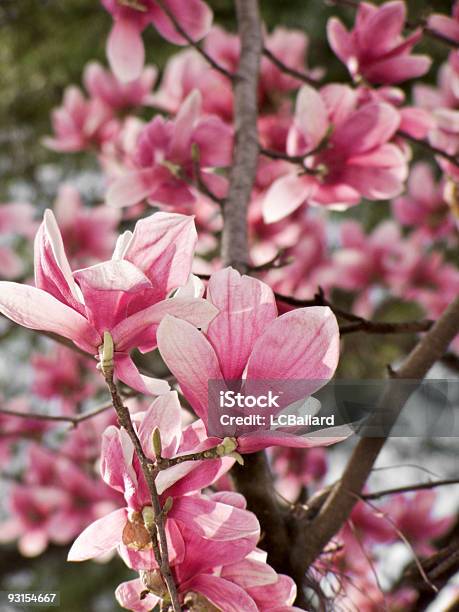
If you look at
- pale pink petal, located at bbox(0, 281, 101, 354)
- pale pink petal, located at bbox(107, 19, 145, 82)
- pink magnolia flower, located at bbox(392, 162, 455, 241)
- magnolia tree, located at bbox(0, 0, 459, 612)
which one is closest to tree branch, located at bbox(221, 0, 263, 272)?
magnolia tree, located at bbox(0, 0, 459, 612)

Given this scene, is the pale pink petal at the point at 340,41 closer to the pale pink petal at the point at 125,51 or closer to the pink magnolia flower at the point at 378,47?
the pink magnolia flower at the point at 378,47

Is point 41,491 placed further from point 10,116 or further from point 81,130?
Result: point 10,116

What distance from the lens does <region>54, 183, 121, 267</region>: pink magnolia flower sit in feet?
4.41

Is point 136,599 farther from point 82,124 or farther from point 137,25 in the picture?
point 82,124

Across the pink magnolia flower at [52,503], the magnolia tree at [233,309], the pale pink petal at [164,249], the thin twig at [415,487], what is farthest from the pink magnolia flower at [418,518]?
the pale pink petal at [164,249]

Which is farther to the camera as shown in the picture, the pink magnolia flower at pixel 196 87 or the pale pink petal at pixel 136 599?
the pink magnolia flower at pixel 196 87

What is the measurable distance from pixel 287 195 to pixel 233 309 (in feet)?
1.29

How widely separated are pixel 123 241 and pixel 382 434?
22 cm

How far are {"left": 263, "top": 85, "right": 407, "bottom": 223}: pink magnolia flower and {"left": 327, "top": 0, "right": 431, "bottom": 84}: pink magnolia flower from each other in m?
0.09

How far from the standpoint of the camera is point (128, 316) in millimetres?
419

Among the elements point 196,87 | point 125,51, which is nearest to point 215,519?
point 125,51

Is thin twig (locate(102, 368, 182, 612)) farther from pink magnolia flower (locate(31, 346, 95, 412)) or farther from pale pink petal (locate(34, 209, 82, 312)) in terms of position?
pink magnolia flower (locate(31, 346, 95, 412))

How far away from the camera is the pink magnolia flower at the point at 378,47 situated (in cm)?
81

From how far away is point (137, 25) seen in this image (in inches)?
33.2
